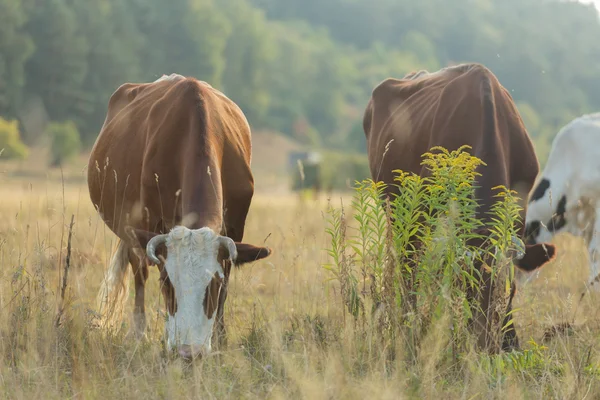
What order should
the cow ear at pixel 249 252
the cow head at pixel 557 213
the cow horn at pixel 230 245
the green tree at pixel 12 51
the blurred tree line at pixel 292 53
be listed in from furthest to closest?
1. the blurred tree line at pixel 292 53
2. the green tree at pixel 12 51
3. the cow head at pixel 557 213
4. the cow ear at pixel 249 252
5. the cow horn at pixel 230 245

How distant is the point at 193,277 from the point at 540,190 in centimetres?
521

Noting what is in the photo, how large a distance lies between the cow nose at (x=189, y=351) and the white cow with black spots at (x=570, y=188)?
4.83 meters

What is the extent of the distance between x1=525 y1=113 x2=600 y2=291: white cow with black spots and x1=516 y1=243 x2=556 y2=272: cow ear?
3369 mm

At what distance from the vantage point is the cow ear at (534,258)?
487 centimetres

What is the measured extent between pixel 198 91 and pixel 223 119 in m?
0.28

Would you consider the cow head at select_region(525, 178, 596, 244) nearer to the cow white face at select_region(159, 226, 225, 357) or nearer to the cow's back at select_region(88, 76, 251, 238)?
the cow's back at select_region(88, 76, 251, 238)

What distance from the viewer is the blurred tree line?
180ft

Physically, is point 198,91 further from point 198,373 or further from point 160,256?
point 198,373

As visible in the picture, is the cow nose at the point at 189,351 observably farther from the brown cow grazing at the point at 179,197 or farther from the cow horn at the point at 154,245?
the cow horn at the point at 154,245

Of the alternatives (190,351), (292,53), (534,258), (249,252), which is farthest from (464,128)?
(292,53)

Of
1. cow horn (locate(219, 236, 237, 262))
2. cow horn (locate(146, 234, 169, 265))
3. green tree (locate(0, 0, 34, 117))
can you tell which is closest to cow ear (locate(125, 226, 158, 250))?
cow horn (locate(146, 234, 169, 265))

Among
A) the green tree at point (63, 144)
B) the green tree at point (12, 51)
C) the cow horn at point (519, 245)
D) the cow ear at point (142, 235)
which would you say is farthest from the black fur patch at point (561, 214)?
the green tree at point (63, 144)

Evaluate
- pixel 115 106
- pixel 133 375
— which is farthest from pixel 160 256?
pixel 115 106

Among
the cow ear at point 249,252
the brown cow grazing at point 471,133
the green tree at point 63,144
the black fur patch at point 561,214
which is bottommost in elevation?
the green tree at point 63,144
